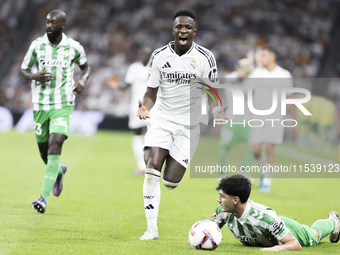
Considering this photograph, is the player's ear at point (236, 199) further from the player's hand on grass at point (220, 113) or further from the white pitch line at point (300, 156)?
the white pitch line at point (300, 156)

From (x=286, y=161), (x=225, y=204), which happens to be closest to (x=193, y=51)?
(x=225, y=204)

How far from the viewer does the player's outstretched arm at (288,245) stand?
4.90 m

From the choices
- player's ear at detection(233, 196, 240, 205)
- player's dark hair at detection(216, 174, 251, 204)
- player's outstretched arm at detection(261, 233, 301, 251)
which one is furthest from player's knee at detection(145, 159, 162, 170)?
player's outstretched arm at detection(261, 233, 301, 251)

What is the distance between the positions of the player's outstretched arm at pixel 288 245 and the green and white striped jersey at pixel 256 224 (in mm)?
43

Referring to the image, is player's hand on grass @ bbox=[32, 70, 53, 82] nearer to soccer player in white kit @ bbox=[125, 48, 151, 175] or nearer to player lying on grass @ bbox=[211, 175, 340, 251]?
player lying on grass @ bbox=[211, 175, 340, 251]

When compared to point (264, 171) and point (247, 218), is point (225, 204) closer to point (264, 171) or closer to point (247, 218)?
point (247, 218)

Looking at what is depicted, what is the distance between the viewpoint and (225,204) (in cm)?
496

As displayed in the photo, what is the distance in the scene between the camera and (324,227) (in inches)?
225

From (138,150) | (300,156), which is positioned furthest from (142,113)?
(300,156)

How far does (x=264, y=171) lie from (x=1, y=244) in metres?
6.07

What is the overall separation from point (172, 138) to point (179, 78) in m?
0.68

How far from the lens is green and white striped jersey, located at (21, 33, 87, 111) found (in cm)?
720

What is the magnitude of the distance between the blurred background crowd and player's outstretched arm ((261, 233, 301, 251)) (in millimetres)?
20433

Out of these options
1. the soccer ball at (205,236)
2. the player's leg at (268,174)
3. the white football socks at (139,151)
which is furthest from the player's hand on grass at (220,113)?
the white football socks at (139,151)
